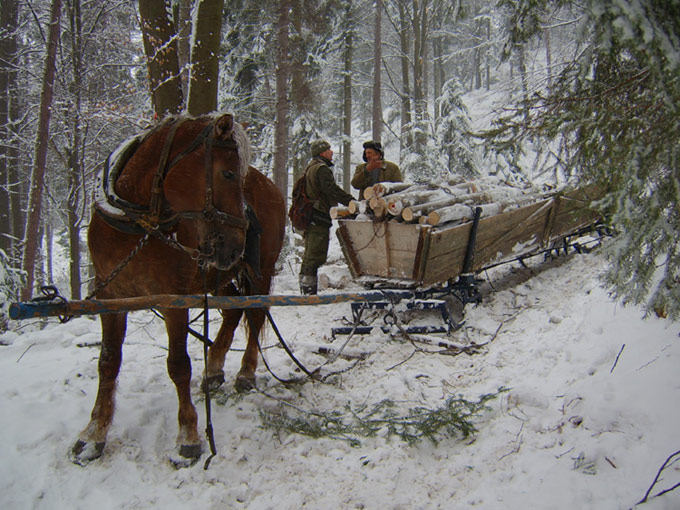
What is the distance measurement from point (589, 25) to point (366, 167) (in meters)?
5.09

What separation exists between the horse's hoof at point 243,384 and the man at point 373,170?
3.68m

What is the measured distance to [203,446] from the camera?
3.10 metres

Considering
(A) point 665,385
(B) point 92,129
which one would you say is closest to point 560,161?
(A) point 665,385

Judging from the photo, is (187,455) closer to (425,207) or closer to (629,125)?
(629,125)

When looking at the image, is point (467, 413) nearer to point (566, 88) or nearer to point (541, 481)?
point (541, 481)

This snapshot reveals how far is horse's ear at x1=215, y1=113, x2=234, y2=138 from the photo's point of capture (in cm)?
285

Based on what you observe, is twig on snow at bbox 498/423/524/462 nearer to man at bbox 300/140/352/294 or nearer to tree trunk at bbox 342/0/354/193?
man at bbox 300/140/352/294

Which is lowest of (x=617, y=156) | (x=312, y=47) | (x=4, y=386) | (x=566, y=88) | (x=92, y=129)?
(x=4, y=386)

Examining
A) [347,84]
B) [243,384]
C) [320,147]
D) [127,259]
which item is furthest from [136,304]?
[347,84]

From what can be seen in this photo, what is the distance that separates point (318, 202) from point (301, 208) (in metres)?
0.30

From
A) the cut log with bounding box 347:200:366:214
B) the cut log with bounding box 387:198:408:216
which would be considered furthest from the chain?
the cut log with bounding box 347:200:366:214

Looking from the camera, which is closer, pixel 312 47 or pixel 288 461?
pixel 288 461

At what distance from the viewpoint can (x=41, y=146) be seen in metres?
7.41

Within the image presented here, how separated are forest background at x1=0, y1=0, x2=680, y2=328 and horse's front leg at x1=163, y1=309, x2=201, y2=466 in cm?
181
